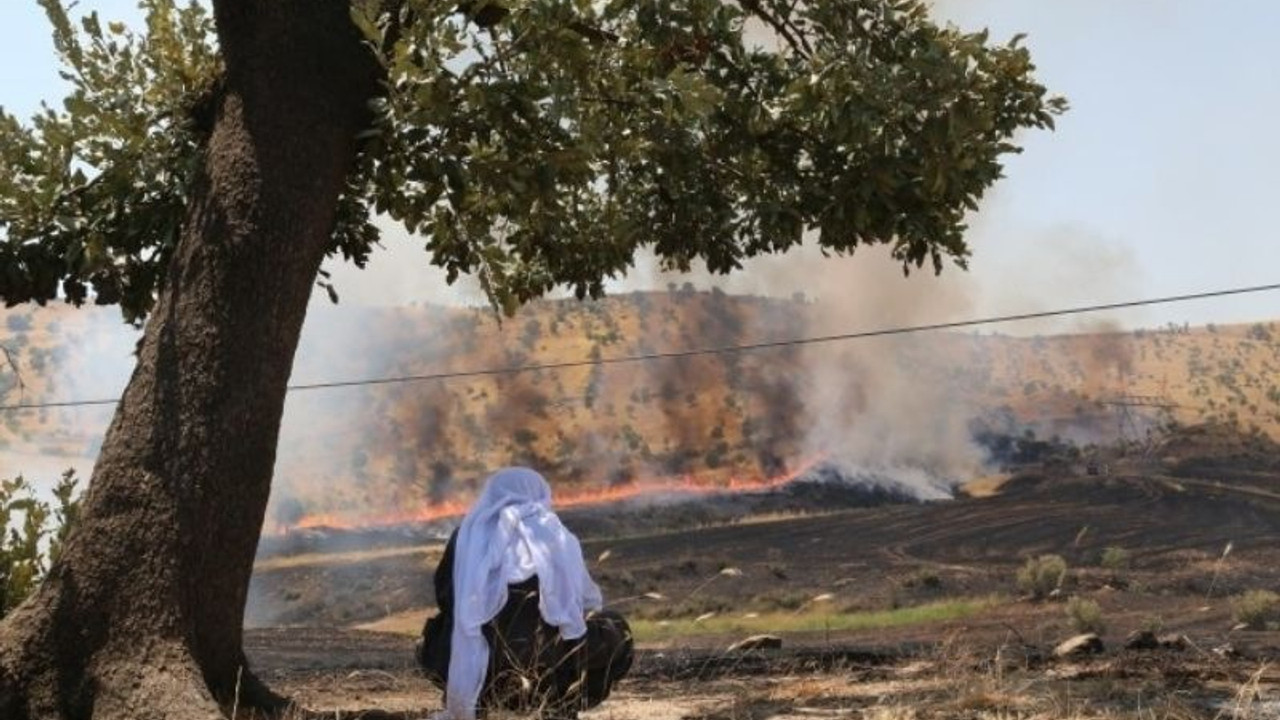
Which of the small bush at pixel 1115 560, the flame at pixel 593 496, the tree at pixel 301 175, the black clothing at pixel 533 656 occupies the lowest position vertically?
the small bush at pixel 1115 560

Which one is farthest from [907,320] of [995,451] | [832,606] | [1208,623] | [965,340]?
[1208,623]

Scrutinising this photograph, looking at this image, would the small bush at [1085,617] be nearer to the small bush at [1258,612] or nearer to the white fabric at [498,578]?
the small bush at [1258,612]

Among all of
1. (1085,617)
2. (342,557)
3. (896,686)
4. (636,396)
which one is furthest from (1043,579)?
(636,396)

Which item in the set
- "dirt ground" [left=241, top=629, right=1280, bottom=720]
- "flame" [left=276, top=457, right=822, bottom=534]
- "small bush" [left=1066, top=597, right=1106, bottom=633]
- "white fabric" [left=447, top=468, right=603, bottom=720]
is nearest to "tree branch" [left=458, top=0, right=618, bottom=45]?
"white fabric" [left=447, top=468, right=603, bottom=720]

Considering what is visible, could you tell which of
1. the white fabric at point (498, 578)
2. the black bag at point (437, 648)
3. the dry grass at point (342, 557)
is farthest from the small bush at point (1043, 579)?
the white fabric at point (498, 578)

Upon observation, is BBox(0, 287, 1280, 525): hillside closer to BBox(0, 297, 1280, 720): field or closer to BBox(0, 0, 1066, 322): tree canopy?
BBox(0, 297, 1280, 720): field

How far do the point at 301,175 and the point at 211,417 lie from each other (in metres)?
1.51

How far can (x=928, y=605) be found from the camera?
28.0 m

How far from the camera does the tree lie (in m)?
8.63

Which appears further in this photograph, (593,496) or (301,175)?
(593,496)

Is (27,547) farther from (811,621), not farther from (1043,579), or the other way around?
(1043,579)

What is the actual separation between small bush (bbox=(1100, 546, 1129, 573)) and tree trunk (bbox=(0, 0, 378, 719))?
2562 cm

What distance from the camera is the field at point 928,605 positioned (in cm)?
1102

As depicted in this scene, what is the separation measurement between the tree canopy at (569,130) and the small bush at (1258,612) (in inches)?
499
